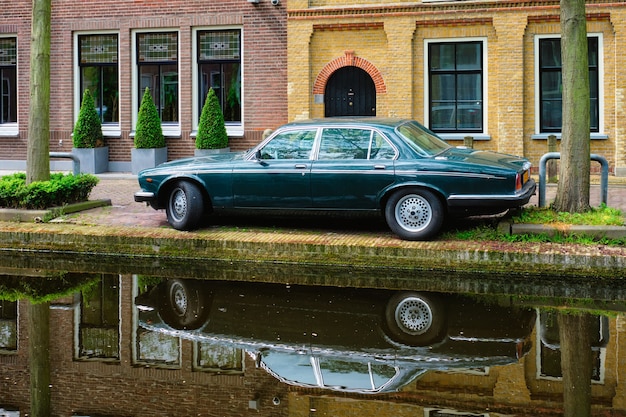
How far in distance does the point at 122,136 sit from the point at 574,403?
18883mm

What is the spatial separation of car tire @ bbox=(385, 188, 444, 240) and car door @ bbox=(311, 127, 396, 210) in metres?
0.24

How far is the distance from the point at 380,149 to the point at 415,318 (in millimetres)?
3921

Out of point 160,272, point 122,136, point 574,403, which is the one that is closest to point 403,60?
point 122,136

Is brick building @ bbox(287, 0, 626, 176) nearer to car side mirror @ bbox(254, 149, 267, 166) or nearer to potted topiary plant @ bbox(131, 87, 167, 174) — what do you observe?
potted topiary plant @ bbox(131, 87, 167, 174)

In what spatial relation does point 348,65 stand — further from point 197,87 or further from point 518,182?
point 518,182

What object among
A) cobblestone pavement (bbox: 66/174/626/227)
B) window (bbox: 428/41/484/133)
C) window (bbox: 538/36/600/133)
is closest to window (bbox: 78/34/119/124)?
cobblestone pavement (bbox: 66/174/626/227)

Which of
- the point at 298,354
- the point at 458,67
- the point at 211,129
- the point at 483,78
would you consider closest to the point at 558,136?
the point at 483,78

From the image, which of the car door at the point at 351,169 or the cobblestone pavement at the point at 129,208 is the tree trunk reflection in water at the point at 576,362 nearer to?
the car door at the point at 351,169

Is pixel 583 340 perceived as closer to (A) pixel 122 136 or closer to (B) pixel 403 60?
(B) pixel 403 60

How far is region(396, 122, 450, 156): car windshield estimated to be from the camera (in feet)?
38.4

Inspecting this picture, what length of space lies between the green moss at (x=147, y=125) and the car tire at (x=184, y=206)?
9447 millimetres

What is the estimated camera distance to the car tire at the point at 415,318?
7508 millimetres

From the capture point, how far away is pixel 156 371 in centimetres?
670

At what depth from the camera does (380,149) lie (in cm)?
1179
